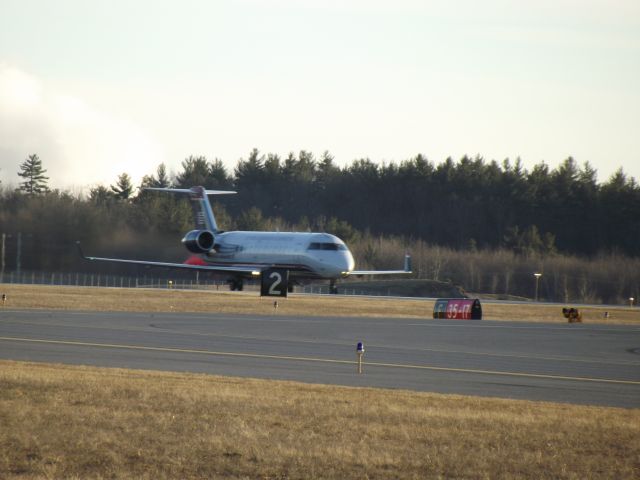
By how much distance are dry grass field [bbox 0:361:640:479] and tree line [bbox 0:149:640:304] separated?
6242cm

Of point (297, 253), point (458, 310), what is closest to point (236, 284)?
point (297, 253)

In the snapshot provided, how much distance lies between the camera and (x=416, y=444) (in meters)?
12.5

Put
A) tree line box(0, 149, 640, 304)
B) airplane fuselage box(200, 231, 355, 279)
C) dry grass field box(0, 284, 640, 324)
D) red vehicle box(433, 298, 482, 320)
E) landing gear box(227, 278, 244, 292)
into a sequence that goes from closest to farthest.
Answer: red vehicle box(433, 298, 482, 320), dry grass field box(0, 284, 640, 324), airplane fuselage box(200, 231, 355, 279), landing gear box(227, 278, 244, 292), tree line box(0, 149, 640, 304)

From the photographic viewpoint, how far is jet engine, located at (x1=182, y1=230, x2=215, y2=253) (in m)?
67.4

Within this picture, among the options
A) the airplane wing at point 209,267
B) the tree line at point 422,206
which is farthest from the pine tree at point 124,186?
the airplane wing at point 209,267

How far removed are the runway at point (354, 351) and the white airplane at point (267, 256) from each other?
2232 cm

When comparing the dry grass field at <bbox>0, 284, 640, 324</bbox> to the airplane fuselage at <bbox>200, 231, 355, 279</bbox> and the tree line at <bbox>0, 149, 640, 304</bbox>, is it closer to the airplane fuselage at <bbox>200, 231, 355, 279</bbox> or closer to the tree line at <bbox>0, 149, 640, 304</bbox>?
the airplane fuselage at <bbox>200, 231, 355, 279</bbox>

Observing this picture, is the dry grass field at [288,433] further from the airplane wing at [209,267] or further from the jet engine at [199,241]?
the jet engine at [199,241]

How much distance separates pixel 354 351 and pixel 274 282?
24.5 meters

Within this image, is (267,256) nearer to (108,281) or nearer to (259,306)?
(259,306)

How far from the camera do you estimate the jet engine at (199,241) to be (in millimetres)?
67438

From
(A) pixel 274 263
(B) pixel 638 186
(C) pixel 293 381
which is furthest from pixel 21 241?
(B) pixel 638 186

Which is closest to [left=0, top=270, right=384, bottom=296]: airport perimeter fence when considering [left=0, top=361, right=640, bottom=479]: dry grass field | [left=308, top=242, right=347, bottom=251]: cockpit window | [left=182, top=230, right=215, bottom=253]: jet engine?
[left=182, top=230, right=215, bottom=253]: jet engine

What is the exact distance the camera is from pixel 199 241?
6762 centimetres
